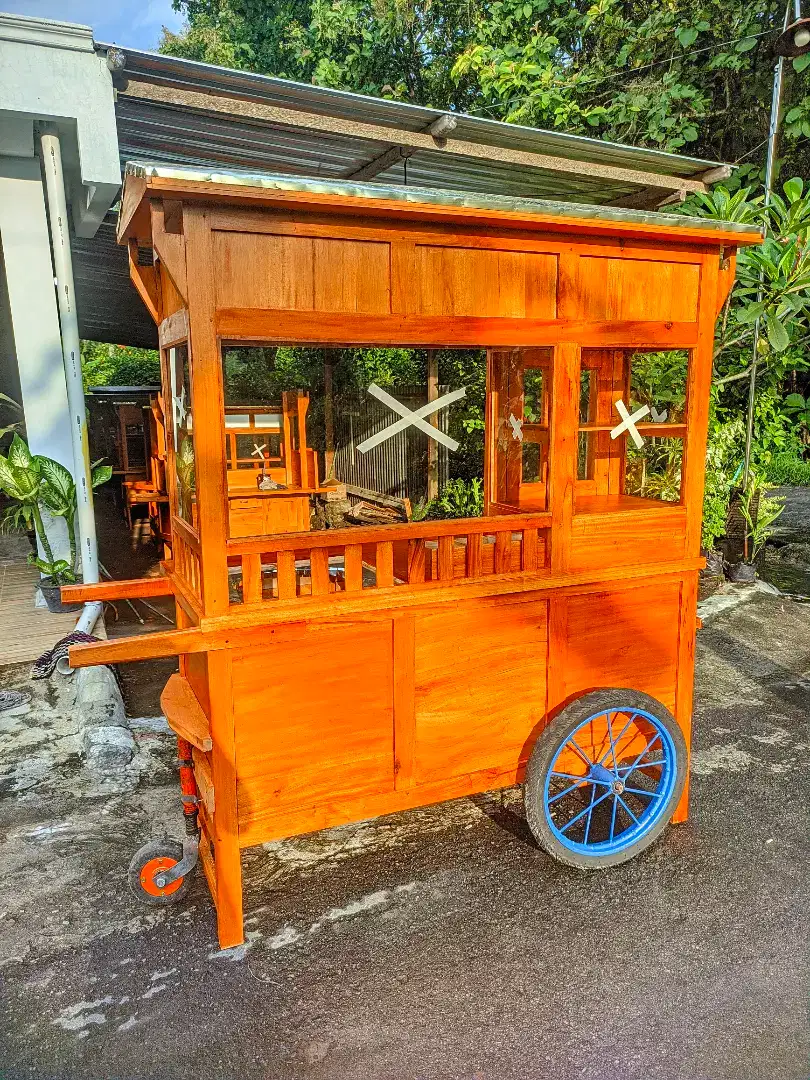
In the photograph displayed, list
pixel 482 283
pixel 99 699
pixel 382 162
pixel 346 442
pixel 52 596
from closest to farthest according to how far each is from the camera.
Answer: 1. pixel 482 283
2. pixel 99 699
3. pixel 382 162
4. pixel 52 596
5. pixel 346 442

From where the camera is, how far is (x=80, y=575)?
672 centimetres

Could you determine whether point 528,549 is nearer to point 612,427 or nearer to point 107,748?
point 612,427

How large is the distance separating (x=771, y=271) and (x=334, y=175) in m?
4.53

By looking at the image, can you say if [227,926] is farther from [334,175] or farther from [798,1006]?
[334,175]

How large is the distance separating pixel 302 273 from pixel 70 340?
4124 mm

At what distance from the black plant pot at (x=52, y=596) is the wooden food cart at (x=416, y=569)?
3574 millimetres

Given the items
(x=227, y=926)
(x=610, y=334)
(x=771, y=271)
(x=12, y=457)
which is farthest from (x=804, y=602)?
(x=12, y=457)

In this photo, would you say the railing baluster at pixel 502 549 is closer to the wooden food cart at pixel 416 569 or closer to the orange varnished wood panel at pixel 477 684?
the wooden food cart at pixel 416 569

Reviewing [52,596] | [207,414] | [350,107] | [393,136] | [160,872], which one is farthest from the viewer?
[52,596]

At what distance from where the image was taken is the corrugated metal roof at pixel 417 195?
8.12 ft

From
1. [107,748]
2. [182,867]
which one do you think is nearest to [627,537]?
[182,867]

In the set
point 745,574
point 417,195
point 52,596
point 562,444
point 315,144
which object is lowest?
point 745,574

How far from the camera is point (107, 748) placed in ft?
14.6

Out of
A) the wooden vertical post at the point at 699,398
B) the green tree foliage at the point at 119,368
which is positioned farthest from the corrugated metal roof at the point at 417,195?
the green tree foliage at the point at 119,368
